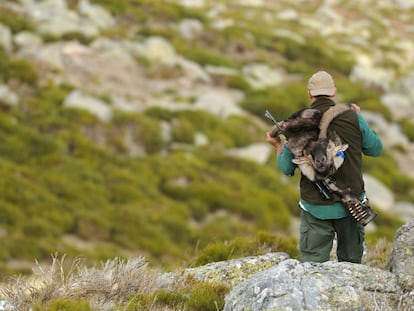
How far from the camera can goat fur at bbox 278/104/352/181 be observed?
6523 mm

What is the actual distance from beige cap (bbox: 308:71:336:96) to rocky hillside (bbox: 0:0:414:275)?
2948mm

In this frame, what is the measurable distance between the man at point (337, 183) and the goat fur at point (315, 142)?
90 millimetres

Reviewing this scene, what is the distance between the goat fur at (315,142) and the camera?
257 inches

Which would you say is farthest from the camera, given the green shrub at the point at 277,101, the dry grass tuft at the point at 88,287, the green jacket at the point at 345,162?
the green shrub at the point at 277,101

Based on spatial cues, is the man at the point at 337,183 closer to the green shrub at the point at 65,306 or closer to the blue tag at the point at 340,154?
the blue tag at the point at 340,154

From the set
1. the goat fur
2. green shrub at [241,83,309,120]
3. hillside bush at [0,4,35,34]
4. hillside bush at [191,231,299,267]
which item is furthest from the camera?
hillside bush at [0,4,35,34]

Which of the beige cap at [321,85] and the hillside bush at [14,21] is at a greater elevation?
the beige cap at [321,85]

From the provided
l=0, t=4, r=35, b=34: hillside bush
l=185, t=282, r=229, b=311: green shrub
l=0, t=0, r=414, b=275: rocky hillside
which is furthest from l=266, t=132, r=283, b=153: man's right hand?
l=0, t=4, r=35, b=34: hillside bush

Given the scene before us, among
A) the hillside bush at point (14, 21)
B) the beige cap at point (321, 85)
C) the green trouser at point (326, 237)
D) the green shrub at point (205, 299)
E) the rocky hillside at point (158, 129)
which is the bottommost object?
the rocky hillside at point (158, 129)

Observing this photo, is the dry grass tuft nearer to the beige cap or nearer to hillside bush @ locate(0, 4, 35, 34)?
the beige cap

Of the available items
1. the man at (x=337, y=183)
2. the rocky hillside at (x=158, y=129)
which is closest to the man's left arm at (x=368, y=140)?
the man at (x=337, y=183)

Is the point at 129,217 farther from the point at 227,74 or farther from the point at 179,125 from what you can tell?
the point at 227,74

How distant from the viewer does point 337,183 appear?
21.8 feet

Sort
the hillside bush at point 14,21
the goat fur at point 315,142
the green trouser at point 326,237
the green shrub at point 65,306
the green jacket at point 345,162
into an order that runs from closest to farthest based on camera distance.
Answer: the green shrub at point 65,306 → the goat fur at point 315,142 → the green jacket at point 345,162 → the green trouser at point 326,237 → the hillside bush at point 14,21
